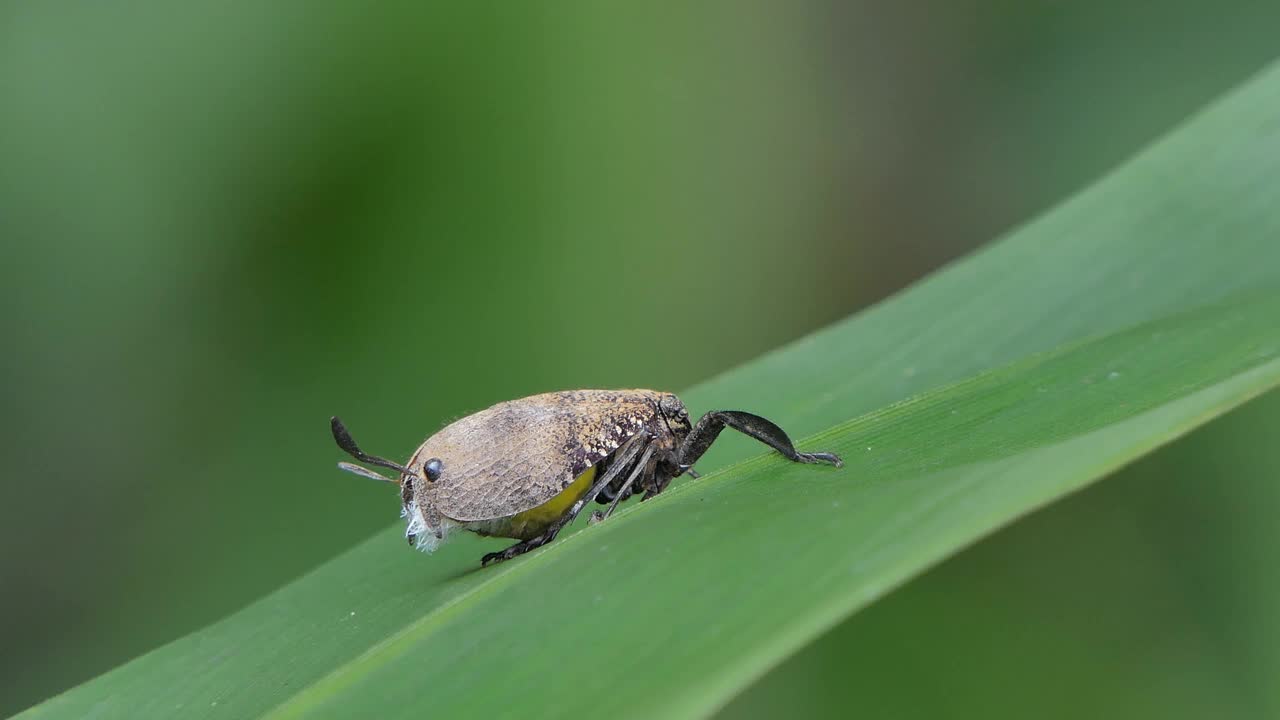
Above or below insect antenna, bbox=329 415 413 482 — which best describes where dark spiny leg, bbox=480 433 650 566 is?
below

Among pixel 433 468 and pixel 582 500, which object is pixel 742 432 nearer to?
pixel 582 500

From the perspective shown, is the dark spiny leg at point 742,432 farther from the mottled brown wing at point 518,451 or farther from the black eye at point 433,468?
the black eye at point 433,468

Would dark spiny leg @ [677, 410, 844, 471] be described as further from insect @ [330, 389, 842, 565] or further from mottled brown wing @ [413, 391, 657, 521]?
mottled brown wing @ [413, 391, 657, 521]

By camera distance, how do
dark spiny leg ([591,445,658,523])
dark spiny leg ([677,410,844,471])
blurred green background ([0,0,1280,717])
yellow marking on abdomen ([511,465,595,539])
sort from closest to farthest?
dark spiny leg ([677,410,844,471]) → yellow marking on abdomen ([511,465,595,539]) → dark spiny leg ([591,445,658,523]) → blurred green background ([0,0,1280,717])

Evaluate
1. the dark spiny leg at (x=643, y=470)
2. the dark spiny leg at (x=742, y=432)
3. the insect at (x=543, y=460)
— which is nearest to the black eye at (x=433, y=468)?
the insect at (x=543, y=460)

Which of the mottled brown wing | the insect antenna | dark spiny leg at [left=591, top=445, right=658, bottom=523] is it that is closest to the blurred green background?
dark spiny leg at [left=591, top=445, right=658, bottom=523]

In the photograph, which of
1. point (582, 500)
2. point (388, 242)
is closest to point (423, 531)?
point (582, 500)

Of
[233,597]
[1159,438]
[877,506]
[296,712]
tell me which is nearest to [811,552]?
[877,506]

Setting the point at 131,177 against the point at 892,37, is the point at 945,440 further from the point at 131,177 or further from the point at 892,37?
the point at 892,37
